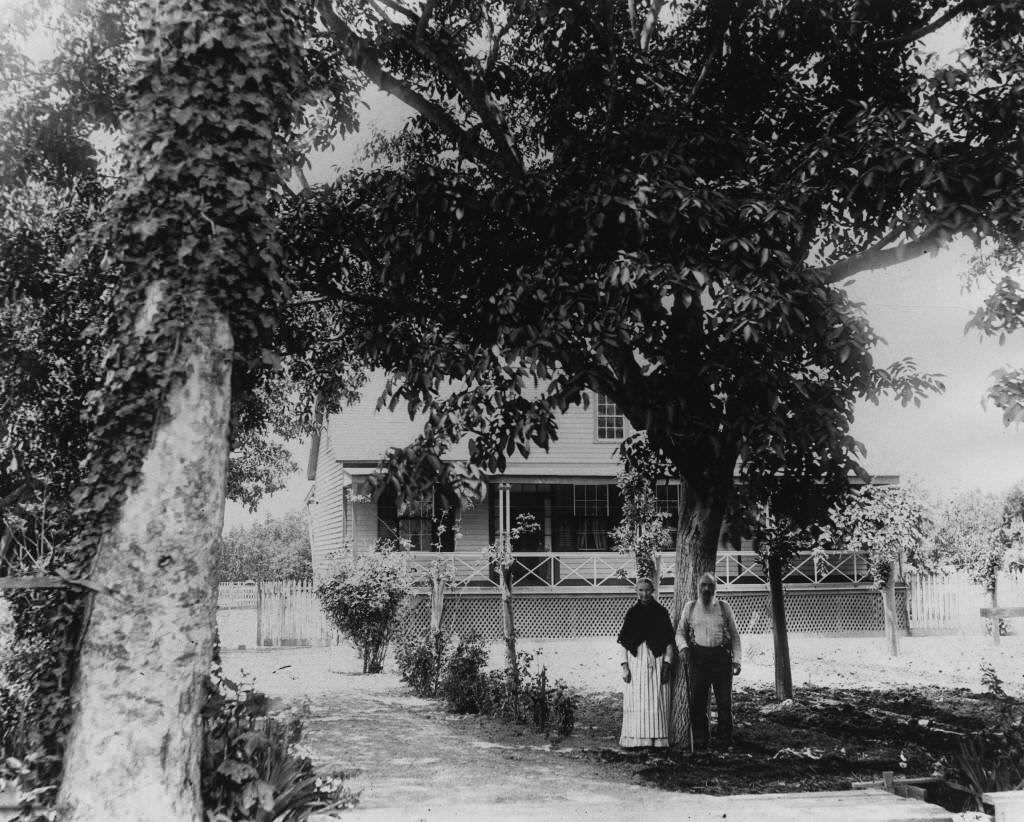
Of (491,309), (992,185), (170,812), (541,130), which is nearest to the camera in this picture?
(170,812)

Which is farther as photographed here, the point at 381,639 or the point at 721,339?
the point at 381,639

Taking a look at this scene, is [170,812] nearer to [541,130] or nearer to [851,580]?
[541,130]

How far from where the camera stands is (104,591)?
484 centimetres

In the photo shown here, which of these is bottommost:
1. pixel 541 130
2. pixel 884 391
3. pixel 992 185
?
pixel 884 391

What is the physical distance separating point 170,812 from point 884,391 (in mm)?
7322

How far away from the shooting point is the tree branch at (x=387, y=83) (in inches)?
354

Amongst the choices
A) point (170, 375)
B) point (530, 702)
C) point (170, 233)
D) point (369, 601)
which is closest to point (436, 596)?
point (369, 601)

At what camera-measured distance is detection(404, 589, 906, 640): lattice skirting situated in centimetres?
2084

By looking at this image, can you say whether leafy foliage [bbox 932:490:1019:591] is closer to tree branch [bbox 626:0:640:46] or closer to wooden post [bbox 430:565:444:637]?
A: wooden post [bbox 430:565:444:637]

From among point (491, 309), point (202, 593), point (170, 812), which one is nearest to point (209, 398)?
point (202, 593)

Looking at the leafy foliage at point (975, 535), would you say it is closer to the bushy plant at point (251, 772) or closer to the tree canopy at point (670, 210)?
the tree canopy at point (670, 210)

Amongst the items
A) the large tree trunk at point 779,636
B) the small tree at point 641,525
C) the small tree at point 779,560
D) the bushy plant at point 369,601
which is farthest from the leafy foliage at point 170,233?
the bushy plant at point 369,601

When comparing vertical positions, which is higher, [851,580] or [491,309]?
[491,309]

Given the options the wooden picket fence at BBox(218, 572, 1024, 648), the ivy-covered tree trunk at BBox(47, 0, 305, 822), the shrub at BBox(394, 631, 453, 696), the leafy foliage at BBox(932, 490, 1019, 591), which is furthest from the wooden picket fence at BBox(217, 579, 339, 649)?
the ivy-covered tree trunk at BBox(47, 0, 305, 822)
